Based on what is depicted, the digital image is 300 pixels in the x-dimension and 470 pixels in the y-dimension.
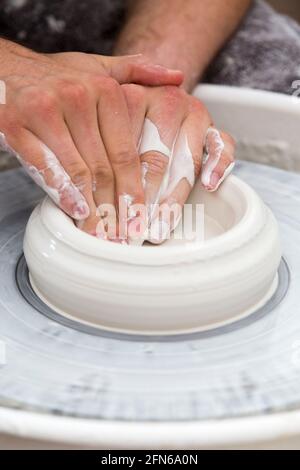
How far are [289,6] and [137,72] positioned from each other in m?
1.82

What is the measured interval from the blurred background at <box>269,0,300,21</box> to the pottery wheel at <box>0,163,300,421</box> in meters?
2.02

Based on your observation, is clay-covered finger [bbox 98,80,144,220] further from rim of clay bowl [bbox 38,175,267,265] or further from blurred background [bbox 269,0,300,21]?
blurred background [bbox 269,0,300,21]

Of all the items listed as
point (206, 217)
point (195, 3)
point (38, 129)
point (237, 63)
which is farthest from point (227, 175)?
point (195, 3)

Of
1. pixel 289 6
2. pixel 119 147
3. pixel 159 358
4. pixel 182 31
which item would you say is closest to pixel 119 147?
pixel 119 147

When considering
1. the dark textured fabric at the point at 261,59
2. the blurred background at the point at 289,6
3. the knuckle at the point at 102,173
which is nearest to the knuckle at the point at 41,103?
the knuckle at the point at 102,173

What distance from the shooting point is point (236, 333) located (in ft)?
2.90

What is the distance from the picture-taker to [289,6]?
2.73 m

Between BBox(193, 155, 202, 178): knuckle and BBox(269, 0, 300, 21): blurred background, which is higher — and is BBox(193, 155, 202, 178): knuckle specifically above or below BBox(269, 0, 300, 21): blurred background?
below

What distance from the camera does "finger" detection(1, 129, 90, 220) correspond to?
0.96m

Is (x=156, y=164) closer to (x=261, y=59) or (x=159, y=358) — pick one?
(x=159, y=358)

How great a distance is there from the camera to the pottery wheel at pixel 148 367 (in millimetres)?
760

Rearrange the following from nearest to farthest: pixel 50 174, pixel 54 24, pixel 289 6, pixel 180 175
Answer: pixel 50 174
pixel 180 175
pixel 54 24
pixel 289 6

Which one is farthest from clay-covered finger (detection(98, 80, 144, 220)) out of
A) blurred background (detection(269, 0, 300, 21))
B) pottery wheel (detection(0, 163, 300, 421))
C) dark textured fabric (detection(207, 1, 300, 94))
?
blurred background (detection(269, 0, 300, 21))

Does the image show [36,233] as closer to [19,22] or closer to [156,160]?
[156,160]
